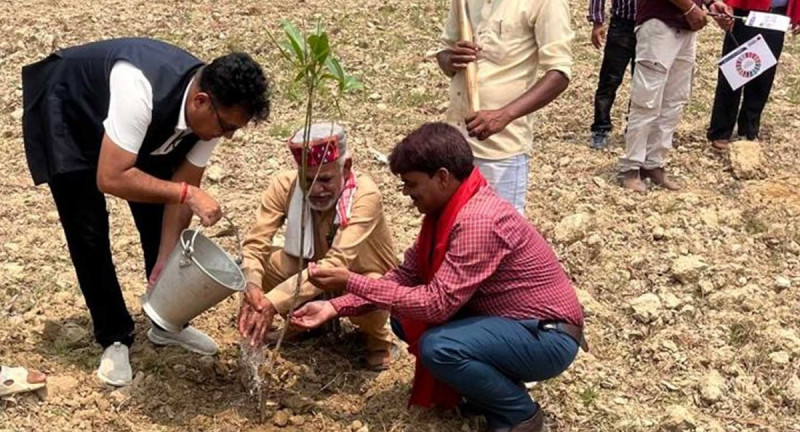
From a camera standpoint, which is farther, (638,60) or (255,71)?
(638,60)

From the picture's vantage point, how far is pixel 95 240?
311 centimetres

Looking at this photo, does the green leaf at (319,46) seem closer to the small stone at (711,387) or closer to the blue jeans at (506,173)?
the blue jeans at (506,173)

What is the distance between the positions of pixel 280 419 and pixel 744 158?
338cm

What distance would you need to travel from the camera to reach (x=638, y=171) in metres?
5.08

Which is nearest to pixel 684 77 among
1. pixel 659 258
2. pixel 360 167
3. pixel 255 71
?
pixel 659 258

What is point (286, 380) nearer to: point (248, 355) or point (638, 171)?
point (248, 355)

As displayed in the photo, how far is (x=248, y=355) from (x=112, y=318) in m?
0.57

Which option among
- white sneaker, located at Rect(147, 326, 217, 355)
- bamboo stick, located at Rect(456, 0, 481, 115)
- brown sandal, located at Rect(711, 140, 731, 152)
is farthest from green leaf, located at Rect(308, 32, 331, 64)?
brown sandal, located at Rect(711, 140, 731, 152)

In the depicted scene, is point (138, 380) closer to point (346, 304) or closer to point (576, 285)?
point (346, 304)

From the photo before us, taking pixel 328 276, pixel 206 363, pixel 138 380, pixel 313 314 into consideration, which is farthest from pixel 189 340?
pixel 328 276

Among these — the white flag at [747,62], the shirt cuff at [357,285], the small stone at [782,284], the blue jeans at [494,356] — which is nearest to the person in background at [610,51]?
the white flag at [747,62]

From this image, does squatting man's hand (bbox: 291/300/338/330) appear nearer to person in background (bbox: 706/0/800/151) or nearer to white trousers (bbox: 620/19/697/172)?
white trousers (bbox: 620/19/697/172)

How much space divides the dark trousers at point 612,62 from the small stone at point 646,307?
80.4 inches

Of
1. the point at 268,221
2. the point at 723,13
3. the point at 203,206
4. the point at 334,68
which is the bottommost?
the point at 268,221
